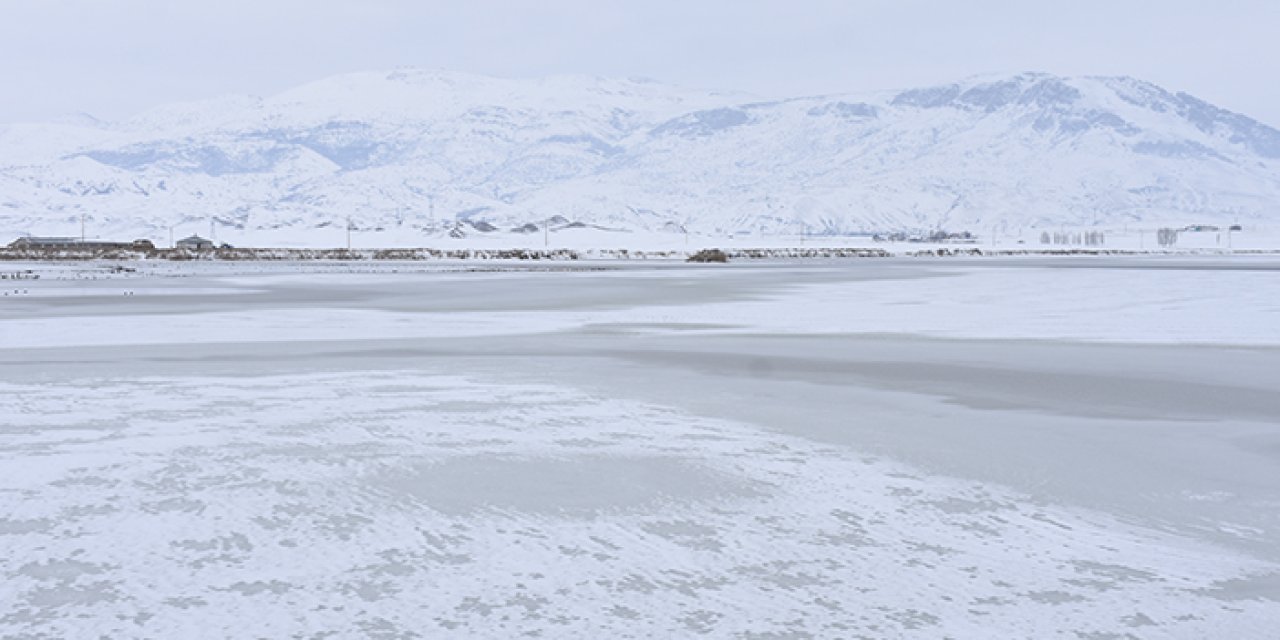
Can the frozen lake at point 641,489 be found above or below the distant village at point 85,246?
below

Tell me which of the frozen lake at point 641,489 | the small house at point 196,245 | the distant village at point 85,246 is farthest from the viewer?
the small house at point 196,245

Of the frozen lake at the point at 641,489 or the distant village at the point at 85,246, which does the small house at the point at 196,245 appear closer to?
the distant village at the point at 85,246

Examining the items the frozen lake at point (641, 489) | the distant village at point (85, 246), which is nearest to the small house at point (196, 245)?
the distant village at point (85, 246)

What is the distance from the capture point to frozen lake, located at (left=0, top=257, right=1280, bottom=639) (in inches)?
221

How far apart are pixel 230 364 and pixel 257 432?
5486 millimetres

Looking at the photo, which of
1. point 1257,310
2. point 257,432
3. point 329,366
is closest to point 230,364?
point 329,366

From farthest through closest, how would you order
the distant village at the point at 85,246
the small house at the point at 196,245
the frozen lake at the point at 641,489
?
the small house at the point at 196,245 → the distant village at the point at 85,246 → the frozen lake at the point at 641,489

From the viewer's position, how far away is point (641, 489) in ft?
26.4

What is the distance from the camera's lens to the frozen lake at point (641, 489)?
5.62 metres

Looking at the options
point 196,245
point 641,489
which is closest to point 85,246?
point 196,245

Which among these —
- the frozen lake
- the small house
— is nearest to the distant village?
the small house

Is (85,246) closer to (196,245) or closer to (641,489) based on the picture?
(196,245)

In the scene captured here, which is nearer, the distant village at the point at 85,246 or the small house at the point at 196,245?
the distant village at the point at 85,246

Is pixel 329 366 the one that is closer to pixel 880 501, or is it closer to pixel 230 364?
pixel 230 364
